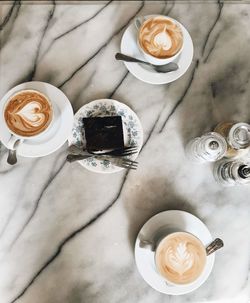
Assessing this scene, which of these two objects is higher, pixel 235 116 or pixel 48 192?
pixel 235 116

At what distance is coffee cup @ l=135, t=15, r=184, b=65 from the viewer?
119 cm

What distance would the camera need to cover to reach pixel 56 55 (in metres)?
1.25

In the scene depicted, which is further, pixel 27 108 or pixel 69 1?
pixel 69 1

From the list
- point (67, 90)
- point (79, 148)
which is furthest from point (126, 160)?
point (67, 90)

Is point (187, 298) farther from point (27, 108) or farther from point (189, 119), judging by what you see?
point (27, 108)

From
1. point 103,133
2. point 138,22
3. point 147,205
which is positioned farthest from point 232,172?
point 138,22

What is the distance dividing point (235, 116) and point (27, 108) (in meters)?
0.53

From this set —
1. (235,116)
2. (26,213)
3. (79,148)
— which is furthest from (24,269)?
(235,116)

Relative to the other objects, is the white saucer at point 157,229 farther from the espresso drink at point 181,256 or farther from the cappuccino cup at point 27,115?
the cappuccino cup at point 27,115

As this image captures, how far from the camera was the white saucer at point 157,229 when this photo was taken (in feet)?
3.80

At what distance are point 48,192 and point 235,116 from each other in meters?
0.52

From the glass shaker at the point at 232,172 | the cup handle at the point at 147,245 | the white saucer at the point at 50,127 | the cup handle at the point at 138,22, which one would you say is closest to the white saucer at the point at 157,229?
the cup handle at the point at 147,245

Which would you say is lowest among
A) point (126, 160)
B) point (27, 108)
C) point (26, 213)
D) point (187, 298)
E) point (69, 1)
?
point (187, 298)

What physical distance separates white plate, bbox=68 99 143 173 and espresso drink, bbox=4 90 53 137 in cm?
9
